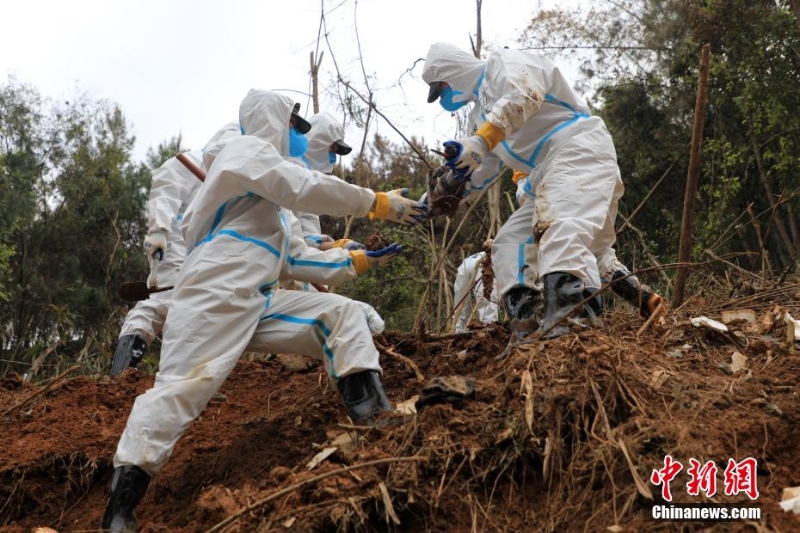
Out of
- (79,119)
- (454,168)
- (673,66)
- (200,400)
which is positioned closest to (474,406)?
(200,400)

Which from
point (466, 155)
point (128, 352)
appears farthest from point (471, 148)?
point (128, 352)

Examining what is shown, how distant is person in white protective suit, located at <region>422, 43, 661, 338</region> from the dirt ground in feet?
1.05

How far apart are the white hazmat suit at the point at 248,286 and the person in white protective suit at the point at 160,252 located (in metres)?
1.71

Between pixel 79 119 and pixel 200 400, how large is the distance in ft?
45.6

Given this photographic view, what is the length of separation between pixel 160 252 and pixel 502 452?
10.7ft

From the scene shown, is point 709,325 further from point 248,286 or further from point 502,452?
point 248,286

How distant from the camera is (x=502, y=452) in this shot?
266cm

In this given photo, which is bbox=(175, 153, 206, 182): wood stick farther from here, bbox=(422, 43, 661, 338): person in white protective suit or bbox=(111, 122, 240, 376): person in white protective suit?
bbox=(422, 43, 661, 338): person in white protective suit

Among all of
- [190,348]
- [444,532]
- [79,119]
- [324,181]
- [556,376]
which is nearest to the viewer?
[444,532]

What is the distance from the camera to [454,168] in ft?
12.4

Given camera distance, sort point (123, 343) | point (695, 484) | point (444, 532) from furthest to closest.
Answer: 1. point (123, 343)
2. point (444, 532)
3. point (695, 484)

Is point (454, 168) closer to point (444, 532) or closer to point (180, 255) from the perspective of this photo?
point (444, 532)

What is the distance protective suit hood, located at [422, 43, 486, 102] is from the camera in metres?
4.30

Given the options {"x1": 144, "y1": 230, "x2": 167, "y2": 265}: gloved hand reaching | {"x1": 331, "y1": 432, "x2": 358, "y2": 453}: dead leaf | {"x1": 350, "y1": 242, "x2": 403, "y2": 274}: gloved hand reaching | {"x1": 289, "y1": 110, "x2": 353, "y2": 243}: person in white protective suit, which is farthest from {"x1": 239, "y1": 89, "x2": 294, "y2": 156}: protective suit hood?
{"x1": 289, "y1": 110, "x2": 353, "y2": 243}: person in white protective suit
